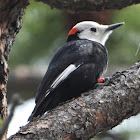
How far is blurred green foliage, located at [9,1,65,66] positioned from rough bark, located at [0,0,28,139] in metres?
1.01

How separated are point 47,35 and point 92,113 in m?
1.68

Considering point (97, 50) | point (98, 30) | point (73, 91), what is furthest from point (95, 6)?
point (98, 30)

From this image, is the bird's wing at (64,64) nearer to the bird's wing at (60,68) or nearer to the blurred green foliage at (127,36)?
the bird's wing at (60,68)

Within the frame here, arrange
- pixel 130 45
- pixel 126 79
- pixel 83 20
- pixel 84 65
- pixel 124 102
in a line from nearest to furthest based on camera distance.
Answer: pixel 124 102, pixel 126 79, pixel 84 65, pixel 130 45, pixel 83 20

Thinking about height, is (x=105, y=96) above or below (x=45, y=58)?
below

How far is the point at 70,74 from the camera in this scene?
3.28m

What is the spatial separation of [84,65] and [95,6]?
0.58 meters

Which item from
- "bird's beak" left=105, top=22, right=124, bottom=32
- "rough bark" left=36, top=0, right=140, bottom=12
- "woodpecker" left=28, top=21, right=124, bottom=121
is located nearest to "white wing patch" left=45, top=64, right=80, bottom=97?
"woodpecker" left=28, top=21, right=124, bottom=121

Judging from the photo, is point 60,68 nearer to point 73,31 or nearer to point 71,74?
point 71,74

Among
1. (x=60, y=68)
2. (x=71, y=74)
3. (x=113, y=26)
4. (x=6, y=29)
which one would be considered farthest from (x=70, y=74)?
(x=113, y=26)

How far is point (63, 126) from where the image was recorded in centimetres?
239

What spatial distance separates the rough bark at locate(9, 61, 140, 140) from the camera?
2.33 metres

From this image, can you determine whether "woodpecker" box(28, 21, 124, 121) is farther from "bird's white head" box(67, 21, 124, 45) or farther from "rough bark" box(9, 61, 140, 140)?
"rough bark" box(9, 61, 140, 140)

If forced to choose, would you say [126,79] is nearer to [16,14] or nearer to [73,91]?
[73,91]
